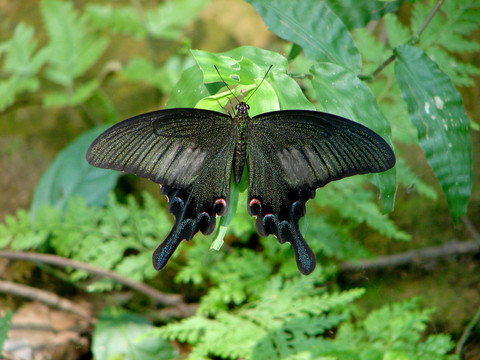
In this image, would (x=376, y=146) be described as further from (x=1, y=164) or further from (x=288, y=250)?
(x=1, y=164)

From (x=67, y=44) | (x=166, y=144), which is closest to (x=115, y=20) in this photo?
(x=67, y=44)

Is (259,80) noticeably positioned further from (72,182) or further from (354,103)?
(72,182)

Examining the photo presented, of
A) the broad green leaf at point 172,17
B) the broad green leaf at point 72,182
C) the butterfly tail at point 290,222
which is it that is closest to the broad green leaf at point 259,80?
the butterfly tail at point 290,222

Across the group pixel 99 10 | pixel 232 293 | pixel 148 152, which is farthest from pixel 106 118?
pixel 148 152

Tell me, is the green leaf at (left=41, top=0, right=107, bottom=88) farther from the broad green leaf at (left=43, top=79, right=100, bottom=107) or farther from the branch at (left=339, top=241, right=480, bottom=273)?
the branch at (left=339, top=241, right=480, bottom=273)

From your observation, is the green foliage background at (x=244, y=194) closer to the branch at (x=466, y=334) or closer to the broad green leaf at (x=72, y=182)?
the broad green leaf at (x=72, y=182)

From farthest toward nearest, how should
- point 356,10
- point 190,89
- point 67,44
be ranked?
point 67,44 < point 356,10 < point 190,89

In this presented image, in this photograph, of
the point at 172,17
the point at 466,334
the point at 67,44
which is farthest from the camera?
the point at 172,17
